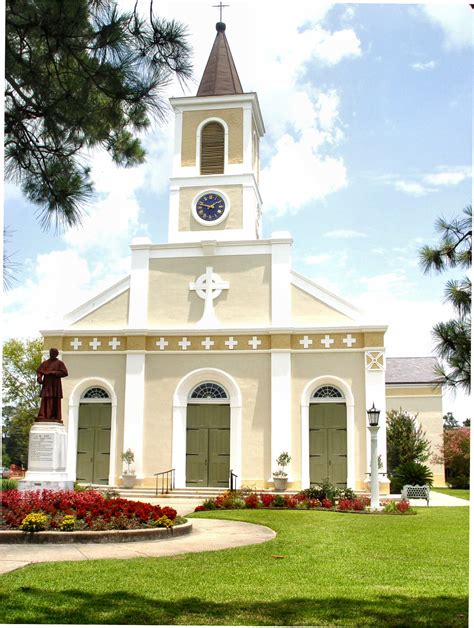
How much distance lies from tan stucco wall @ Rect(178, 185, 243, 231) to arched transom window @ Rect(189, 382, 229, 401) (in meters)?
5.46

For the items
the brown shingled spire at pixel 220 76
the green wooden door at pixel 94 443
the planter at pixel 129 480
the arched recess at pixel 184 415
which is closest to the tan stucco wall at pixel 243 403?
the arched recess at pixel 184 415

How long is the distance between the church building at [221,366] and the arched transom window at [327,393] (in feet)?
0.15

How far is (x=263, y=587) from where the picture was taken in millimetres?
7020

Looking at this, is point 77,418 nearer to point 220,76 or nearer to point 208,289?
point 208,289

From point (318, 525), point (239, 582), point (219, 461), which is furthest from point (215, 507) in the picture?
point (239, 582)

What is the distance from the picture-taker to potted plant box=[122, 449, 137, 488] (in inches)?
853

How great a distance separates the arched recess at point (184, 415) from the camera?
21828 mm

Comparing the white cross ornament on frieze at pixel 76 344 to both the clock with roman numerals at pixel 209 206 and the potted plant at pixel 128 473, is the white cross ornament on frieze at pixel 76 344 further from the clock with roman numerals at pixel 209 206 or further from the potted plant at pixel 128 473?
the clock with roman numerals at pixel 209 206

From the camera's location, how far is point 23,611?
587cm

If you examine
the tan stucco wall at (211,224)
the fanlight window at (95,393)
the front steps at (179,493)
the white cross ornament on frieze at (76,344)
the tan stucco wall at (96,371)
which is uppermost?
the tan stucco wall at (211,224)

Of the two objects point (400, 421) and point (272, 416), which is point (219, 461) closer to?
point (272, 416)

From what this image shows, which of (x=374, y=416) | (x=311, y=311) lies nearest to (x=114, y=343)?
(x=311, y=311)

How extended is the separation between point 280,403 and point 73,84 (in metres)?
16.8

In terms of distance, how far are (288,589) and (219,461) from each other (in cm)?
1520
